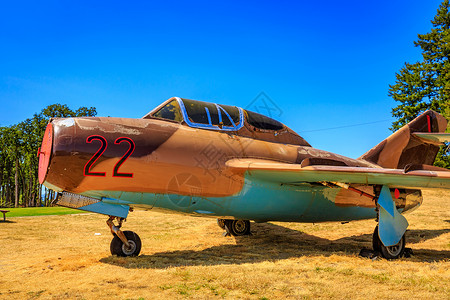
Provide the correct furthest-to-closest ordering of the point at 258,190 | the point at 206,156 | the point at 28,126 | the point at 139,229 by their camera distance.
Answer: the point at 28,126
the point at 139,229
the point at 258,190
the point at 206,156

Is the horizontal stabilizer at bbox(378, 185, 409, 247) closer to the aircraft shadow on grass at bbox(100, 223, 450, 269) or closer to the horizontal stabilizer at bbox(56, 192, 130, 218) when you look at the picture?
the aircraft shadow on grass at bbox(100, 223, 450, 269)

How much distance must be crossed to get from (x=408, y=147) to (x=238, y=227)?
6.77 m

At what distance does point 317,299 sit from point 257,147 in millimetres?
5113

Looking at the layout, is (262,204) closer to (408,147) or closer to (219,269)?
(219,269)

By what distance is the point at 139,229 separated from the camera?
14859 mm

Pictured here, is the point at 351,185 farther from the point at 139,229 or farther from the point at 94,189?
the point at 139,229

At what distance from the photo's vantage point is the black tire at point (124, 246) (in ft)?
25.5

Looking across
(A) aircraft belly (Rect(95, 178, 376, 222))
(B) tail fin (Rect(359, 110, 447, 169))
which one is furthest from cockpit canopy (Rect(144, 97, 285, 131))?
(B) tail fin (Rect(359, 110, 447, 169))

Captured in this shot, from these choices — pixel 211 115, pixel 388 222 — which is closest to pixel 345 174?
A: pixel 388 222

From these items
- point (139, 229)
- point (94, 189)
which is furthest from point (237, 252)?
point (139, 229)

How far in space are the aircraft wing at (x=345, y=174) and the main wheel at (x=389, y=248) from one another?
1.43 m

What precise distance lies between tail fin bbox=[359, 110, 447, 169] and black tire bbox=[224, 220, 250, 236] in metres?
5.01

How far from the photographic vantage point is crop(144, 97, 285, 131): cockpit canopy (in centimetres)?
859

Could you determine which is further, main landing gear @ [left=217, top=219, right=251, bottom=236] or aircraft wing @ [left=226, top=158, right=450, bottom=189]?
main landing gear @ [left=217, top=219, right=251, bottom=236]
